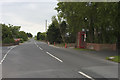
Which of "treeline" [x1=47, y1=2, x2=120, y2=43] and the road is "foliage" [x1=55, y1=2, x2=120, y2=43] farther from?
the road

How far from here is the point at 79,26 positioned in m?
25.5

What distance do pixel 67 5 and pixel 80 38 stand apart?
704 centimetres

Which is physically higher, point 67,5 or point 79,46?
point 67,5

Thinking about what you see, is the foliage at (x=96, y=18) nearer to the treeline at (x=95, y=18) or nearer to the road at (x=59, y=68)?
the treeline at (x=95, y=18)

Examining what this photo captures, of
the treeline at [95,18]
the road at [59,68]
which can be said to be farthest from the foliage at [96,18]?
the road at [59,68]

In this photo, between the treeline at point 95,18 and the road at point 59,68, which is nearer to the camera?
the road at point 59,68

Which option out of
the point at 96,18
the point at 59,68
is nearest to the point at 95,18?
the point at 96,18

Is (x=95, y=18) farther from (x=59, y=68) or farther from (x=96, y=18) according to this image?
(x=59, y=68)

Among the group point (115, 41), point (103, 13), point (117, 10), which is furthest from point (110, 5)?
point (115, 41)

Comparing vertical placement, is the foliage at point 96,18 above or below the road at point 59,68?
above

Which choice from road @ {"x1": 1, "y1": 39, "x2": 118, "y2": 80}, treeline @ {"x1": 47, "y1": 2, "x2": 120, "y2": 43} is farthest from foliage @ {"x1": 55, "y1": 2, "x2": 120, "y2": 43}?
road @ {"x1": 1, "y1": 39, "x2": 118, "y2": 80}

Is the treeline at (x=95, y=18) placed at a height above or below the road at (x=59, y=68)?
above

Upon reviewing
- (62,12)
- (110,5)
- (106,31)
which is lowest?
(106,31)

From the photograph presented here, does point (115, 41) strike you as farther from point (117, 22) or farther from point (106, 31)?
point (117, 22)
